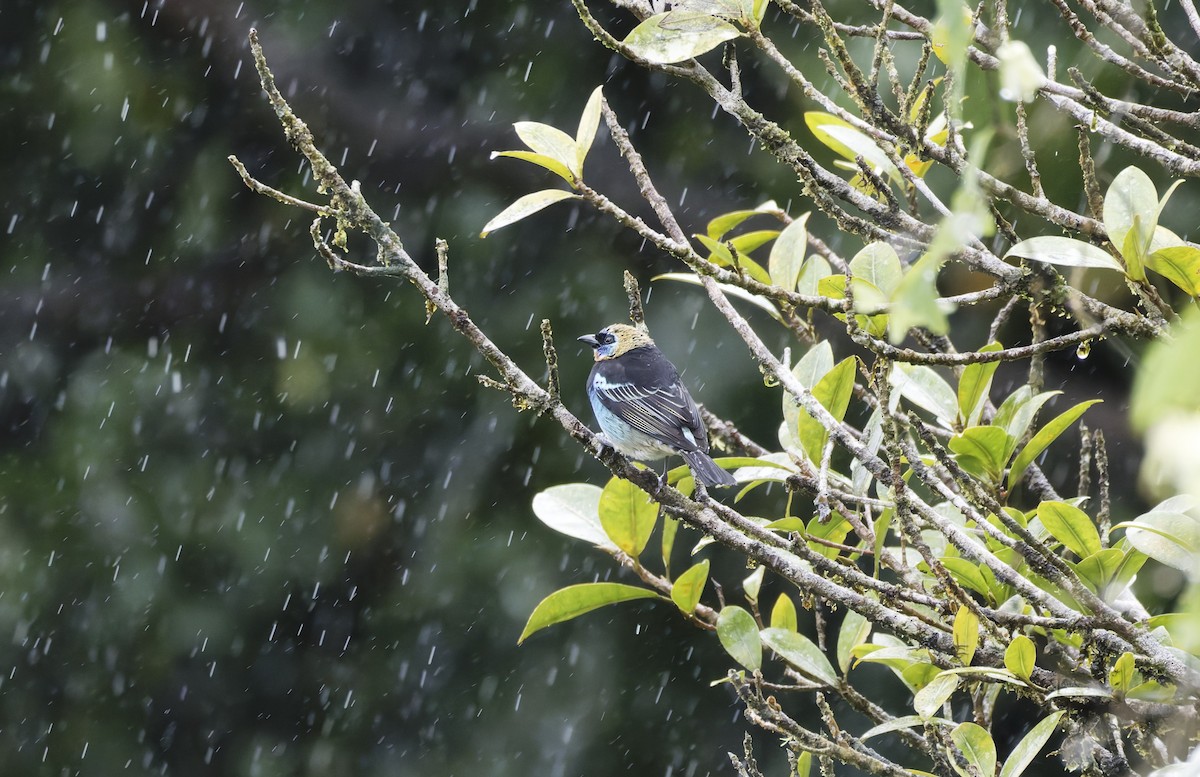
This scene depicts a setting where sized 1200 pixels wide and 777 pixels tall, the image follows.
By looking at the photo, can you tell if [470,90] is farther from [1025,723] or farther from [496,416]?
[1025,723]

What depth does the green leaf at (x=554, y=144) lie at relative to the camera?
195cm

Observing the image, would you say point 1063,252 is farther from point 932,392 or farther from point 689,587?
point 689,587

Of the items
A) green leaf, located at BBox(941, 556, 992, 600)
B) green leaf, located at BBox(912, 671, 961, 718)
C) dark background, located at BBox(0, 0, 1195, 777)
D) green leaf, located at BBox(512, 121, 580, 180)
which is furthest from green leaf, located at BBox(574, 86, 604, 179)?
dark background, located at BBox(0, 0, 1195, 777)

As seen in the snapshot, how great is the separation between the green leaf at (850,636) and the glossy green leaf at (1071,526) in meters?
0.50

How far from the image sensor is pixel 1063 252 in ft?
4.89

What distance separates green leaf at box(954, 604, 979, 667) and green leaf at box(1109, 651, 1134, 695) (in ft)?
0.55

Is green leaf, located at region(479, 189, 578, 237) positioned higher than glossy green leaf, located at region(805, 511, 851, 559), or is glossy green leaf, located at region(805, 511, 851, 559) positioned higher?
green leaf, located at region(479, 189, 578, 237)

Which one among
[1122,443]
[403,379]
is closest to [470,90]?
[403,379]

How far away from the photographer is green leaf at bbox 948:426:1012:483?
1.80 metres

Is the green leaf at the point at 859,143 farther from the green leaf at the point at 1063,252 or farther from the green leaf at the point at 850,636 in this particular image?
the green leaf at the point at 850,636

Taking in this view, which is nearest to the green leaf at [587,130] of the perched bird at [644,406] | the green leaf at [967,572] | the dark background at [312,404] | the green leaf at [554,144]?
the green leaf at [554,144]

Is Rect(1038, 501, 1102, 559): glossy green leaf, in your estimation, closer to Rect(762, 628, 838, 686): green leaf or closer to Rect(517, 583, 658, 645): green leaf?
Rect(762, 628, 838, 686): green leaf

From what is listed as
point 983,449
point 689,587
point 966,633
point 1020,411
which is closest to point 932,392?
point 1020,411

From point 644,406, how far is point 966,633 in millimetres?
1946
